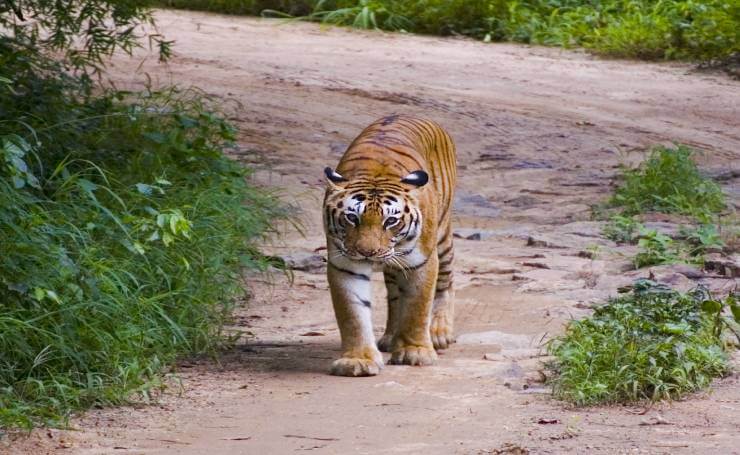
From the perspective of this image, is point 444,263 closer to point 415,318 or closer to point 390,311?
point 390,311

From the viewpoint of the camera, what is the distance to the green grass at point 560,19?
1498 cm

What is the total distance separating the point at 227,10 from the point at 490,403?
13.5m

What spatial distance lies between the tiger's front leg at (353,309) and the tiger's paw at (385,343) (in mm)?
458

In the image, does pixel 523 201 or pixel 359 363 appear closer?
pixel 359 363

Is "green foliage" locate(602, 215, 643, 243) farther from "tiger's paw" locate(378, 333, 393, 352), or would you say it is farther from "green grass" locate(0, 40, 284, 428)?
"tiger's paw" locate(378, 333, 393, 352)

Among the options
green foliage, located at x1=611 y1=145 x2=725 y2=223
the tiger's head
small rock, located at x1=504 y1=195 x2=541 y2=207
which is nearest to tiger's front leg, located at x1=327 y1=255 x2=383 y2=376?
the tiger's head

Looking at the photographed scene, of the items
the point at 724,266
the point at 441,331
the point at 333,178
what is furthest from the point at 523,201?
the point at 333,178

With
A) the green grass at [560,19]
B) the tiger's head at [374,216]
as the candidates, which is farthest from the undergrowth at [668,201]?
the green grass at [560,19]

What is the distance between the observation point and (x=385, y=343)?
657cm

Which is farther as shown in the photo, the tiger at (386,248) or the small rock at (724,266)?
the small rock at (724,266)

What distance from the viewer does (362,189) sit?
19.9 ft

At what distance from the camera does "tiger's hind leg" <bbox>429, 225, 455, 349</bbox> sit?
6.59 meters

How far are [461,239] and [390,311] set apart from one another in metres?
2.37

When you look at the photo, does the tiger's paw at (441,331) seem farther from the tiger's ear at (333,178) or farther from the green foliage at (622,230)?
the green foliage at (622,230)
